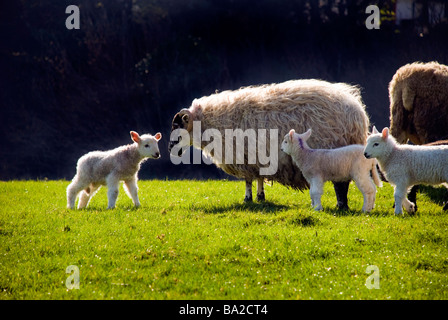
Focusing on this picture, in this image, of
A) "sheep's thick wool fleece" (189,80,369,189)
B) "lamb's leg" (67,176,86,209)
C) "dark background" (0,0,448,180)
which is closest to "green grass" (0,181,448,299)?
"lamb's leg" (67,176,86,209)

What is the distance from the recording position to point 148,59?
2236 centimetres

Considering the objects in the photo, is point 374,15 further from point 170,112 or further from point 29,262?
point 29,262

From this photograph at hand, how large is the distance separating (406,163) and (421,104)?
305 cm

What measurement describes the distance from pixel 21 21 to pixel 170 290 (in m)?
20.4

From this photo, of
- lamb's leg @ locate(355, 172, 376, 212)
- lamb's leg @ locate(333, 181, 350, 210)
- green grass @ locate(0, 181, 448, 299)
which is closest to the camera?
green grass @ locate(0, 181, 448, 299)

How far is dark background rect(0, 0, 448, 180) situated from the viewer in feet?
68.2

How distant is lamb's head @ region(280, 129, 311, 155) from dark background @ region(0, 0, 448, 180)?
11.0m

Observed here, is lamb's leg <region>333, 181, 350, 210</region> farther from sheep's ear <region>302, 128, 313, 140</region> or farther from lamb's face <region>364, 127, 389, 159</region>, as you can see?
lamb's face <region>364, 127, 389, 159</region>

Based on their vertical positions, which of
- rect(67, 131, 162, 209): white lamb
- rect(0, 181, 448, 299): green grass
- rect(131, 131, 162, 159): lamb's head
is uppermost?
rect(131, 131, 162, 159): lamb's head

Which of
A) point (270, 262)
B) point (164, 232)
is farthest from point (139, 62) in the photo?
point (270, 262)

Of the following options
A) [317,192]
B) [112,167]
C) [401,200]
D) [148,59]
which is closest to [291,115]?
[317,192]

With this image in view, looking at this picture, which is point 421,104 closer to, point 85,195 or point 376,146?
point 376,146

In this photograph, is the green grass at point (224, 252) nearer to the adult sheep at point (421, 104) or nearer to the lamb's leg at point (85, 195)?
the lamb's leg at point (85, 195)
